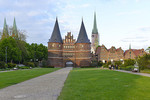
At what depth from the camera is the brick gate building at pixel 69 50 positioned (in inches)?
2852

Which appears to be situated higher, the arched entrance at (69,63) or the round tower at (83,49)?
the round tower at (83,49)

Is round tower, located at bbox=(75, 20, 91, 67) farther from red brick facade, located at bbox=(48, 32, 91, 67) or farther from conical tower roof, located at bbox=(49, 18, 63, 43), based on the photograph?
conical tower roof, located at bbox=(49, 18, 63, 43)

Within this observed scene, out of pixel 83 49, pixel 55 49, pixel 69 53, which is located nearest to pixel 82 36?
pixel 83 49

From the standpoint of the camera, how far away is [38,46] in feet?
253

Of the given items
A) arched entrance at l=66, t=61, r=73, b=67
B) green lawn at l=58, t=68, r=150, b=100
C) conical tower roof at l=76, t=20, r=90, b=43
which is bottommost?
arched entrance at l=66, t=61, r=73, b=67

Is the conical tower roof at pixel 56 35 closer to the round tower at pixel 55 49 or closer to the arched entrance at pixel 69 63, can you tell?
the round tower at pixel 55 49

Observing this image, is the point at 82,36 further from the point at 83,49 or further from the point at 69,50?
the point at 69,50

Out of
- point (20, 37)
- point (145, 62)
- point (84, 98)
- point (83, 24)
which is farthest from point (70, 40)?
point (84, 98)

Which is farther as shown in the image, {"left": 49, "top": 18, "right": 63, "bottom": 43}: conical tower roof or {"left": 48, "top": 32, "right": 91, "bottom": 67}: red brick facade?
{"left": 49, "top": 18, "right": 63, "bottom": 43}: conical tower roof

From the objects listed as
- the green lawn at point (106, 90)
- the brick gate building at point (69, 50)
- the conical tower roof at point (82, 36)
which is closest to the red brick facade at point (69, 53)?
the brick gate building at point (69, 50)

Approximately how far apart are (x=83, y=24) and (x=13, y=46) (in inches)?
1291

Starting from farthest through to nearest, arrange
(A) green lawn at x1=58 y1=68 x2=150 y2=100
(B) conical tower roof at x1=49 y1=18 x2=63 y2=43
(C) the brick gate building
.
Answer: (B) conical tower roof at x1=49 y1=18 x2=63 y2=43, (C) the brick gate building, (A) green lawn at x1=58 y1=68 x2=150 y2=100

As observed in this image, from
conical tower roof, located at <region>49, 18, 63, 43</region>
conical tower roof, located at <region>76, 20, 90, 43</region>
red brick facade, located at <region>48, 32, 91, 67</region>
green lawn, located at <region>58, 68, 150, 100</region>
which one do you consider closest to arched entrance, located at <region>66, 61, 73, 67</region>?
red brick facade, located at <region>48, 32, 91, 67</region>

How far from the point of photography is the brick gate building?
72.4 m
